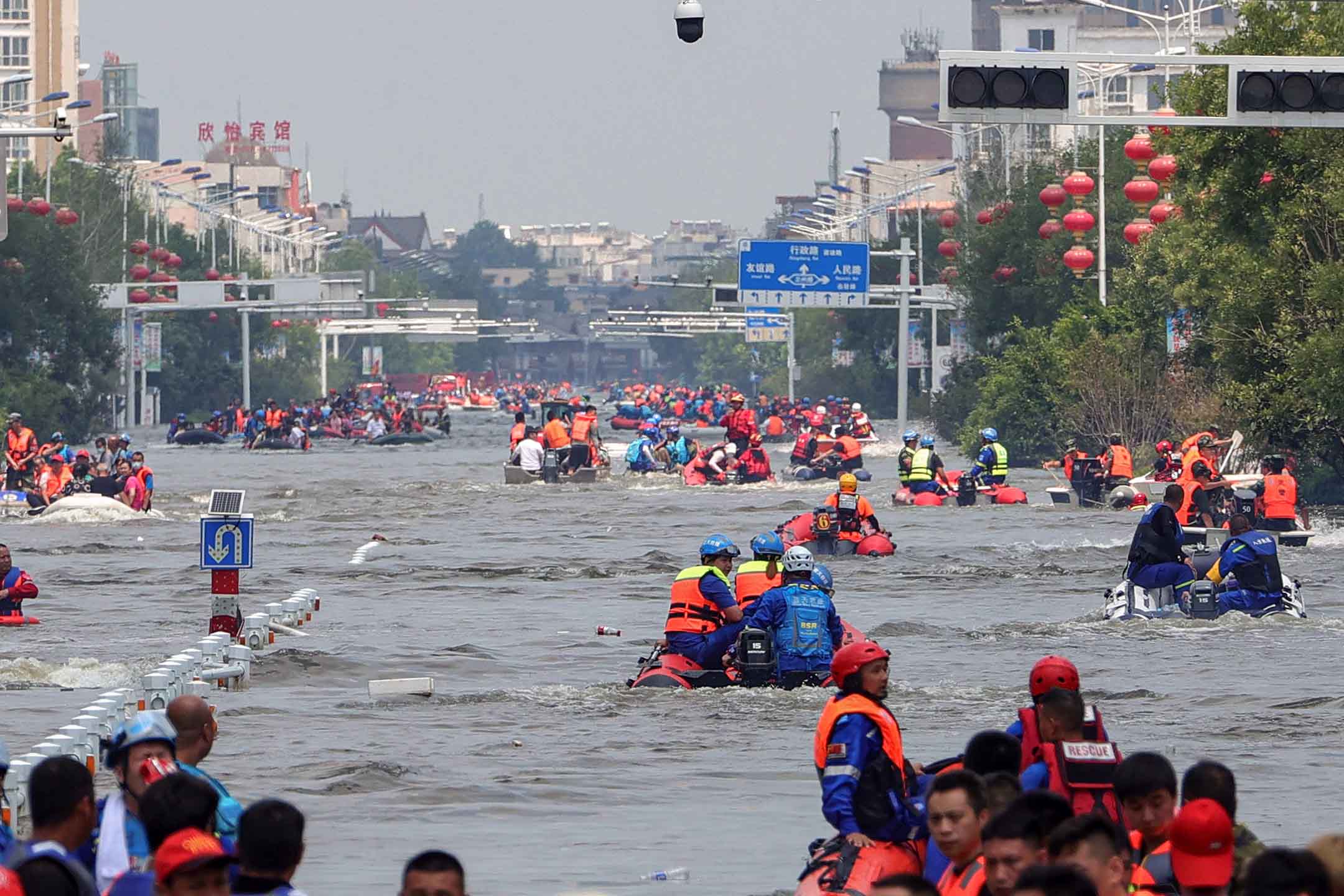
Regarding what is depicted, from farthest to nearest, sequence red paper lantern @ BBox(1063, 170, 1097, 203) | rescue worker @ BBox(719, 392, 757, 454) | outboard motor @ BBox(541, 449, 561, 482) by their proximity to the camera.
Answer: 1. outboard motor @ BBox(541, 449, 561, 482)
2. rescue worker @ BBox(719, 392, 757, 454)
3. red paper lantern @ BBox(1063, 170, 1097, 203)

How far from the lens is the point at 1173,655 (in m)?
21.7

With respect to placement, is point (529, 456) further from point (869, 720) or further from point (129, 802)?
point (129, 802)

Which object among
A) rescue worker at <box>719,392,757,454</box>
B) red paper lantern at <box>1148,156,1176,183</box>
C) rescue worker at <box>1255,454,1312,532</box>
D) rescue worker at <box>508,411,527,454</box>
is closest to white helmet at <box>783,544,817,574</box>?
rescue worker at <box>1255,454,1312,532</box>

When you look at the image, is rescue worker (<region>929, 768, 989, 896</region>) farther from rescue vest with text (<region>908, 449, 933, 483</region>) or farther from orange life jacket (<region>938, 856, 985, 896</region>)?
rescue vest with text (<region>908, 449, 933, 483</region>)

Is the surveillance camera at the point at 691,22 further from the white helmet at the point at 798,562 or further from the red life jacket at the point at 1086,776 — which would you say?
the red life jacket at the point at 1086,776

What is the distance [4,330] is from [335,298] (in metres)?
23.8

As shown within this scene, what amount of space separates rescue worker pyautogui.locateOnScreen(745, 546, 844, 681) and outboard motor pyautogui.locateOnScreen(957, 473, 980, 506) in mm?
24809

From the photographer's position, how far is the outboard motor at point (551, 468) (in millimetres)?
52125

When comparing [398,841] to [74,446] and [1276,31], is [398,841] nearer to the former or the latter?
[1276,31]

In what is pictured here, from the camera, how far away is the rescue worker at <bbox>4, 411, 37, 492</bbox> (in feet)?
145

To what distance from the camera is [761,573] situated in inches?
757

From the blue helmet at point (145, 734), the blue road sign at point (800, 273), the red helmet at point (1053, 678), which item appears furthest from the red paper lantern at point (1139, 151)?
the blue road sign at point (800, 273)

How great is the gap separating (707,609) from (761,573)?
29.4 inches

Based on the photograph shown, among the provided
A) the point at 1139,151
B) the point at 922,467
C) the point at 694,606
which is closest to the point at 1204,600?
the point at 694,606
